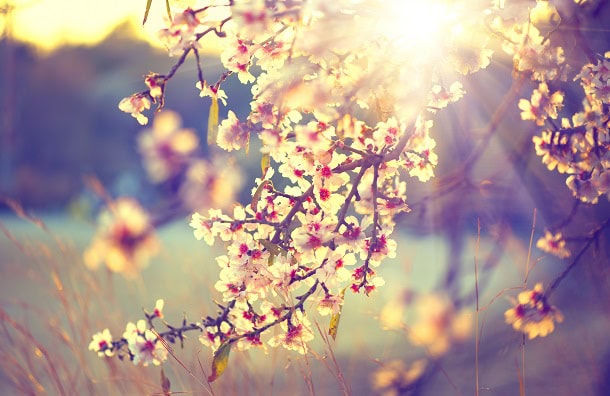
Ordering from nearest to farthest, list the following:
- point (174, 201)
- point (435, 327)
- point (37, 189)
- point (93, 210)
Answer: point (174, 201)
point (435, 327)
point (93, 210)
point (37, 189)

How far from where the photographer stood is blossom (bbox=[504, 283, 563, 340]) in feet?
4.51

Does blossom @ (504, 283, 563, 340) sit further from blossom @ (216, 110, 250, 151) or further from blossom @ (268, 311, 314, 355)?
blossom @ (216, 110, 250, 151)

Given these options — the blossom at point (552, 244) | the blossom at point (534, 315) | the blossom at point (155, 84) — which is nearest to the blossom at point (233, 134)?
the blossom at point (155, 84)

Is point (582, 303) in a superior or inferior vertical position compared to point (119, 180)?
inferior

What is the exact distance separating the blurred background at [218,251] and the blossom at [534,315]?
20cm

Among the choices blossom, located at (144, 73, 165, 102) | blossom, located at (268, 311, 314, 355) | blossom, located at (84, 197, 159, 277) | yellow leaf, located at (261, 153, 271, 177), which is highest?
blossom, located at (144, 73, 165, 102)

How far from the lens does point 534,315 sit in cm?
141

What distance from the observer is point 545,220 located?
9.39 ft

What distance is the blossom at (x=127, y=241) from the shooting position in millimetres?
697

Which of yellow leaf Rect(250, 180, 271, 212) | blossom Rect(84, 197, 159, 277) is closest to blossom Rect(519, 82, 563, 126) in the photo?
yellow leaf Rect(250, 180, 271, 212)

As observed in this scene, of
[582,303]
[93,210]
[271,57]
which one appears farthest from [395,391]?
[93,210]

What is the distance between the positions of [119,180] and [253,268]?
8.47m

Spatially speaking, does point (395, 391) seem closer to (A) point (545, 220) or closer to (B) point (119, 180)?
(A) point (545, 220)

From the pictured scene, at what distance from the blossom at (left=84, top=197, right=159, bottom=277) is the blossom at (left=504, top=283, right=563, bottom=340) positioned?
2.98ft
